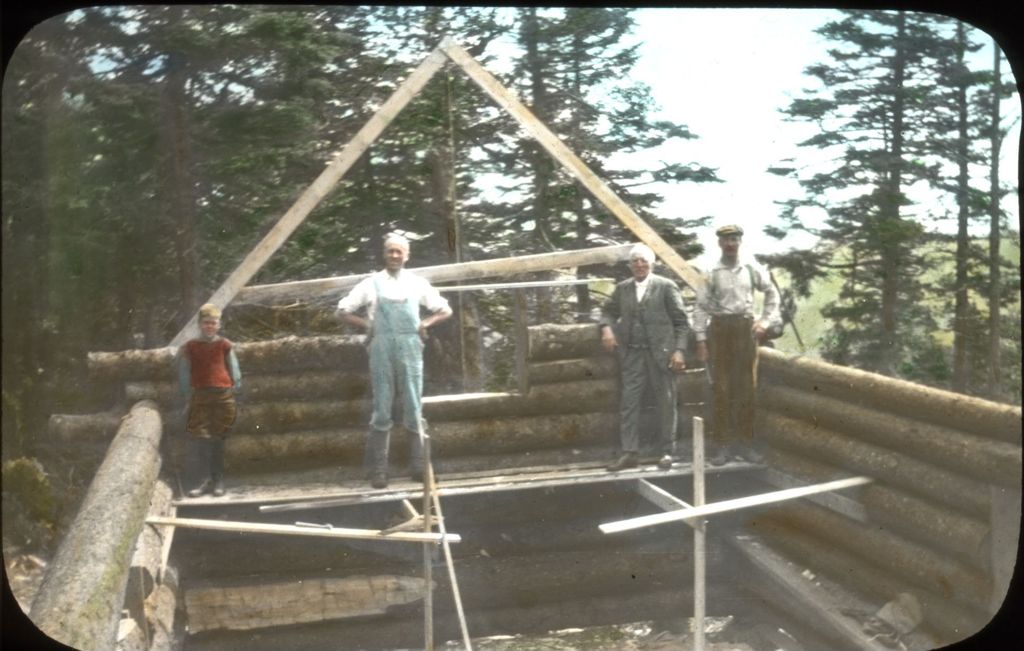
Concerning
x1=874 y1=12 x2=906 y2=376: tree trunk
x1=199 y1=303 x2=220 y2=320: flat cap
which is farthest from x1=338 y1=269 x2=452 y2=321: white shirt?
A: x1=874 y1=12 x2=906 y2=376: tree trunk

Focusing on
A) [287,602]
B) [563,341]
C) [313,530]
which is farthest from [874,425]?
[287,602]

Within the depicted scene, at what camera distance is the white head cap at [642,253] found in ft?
8.51

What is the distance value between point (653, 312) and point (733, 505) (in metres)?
0.48

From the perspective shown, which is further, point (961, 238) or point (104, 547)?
point (961, 238)

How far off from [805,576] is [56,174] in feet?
6.24

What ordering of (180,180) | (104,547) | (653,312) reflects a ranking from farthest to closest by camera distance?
(653,312) → (180,180) → (104,547)

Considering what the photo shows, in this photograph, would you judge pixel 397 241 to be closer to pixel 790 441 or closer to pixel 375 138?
pixel 375 138

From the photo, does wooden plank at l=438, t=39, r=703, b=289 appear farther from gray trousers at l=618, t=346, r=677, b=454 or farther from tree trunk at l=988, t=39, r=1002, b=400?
tree trunk at l=988, t=39, r=1002, b=400

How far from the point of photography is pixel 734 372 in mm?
2629

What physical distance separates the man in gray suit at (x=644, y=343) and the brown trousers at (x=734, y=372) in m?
0.08

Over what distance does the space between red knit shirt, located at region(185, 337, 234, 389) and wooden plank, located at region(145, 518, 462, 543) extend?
0.30 m

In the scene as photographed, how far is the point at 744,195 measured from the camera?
8.48 ft

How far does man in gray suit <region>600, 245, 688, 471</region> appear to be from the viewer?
2596mm

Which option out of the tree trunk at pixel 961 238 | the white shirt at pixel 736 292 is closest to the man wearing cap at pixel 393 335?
the white shirt at pixel 736 292
